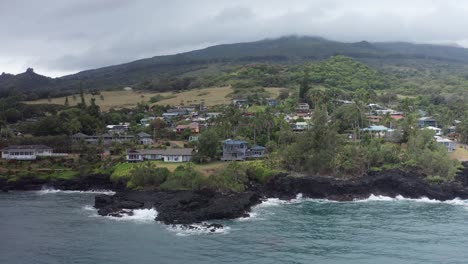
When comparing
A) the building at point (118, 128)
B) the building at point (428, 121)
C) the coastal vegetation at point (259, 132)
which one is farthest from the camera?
the building at point (428, 121)

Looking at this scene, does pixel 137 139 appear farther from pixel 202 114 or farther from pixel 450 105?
pixel 450 105

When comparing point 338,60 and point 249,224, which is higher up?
point 338,60

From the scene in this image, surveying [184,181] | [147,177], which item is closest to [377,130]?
[184,181]

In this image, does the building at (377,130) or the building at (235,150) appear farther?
the building at (377,130)

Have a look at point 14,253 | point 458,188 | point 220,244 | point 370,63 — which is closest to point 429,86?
point 370,63

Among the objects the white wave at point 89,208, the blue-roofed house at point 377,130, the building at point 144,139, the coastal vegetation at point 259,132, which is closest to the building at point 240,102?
the coastal vegetation at point 259,132

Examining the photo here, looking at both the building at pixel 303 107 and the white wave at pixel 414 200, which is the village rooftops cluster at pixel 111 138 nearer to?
the building at pixel 303 107

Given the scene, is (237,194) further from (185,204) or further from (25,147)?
(25,147)
